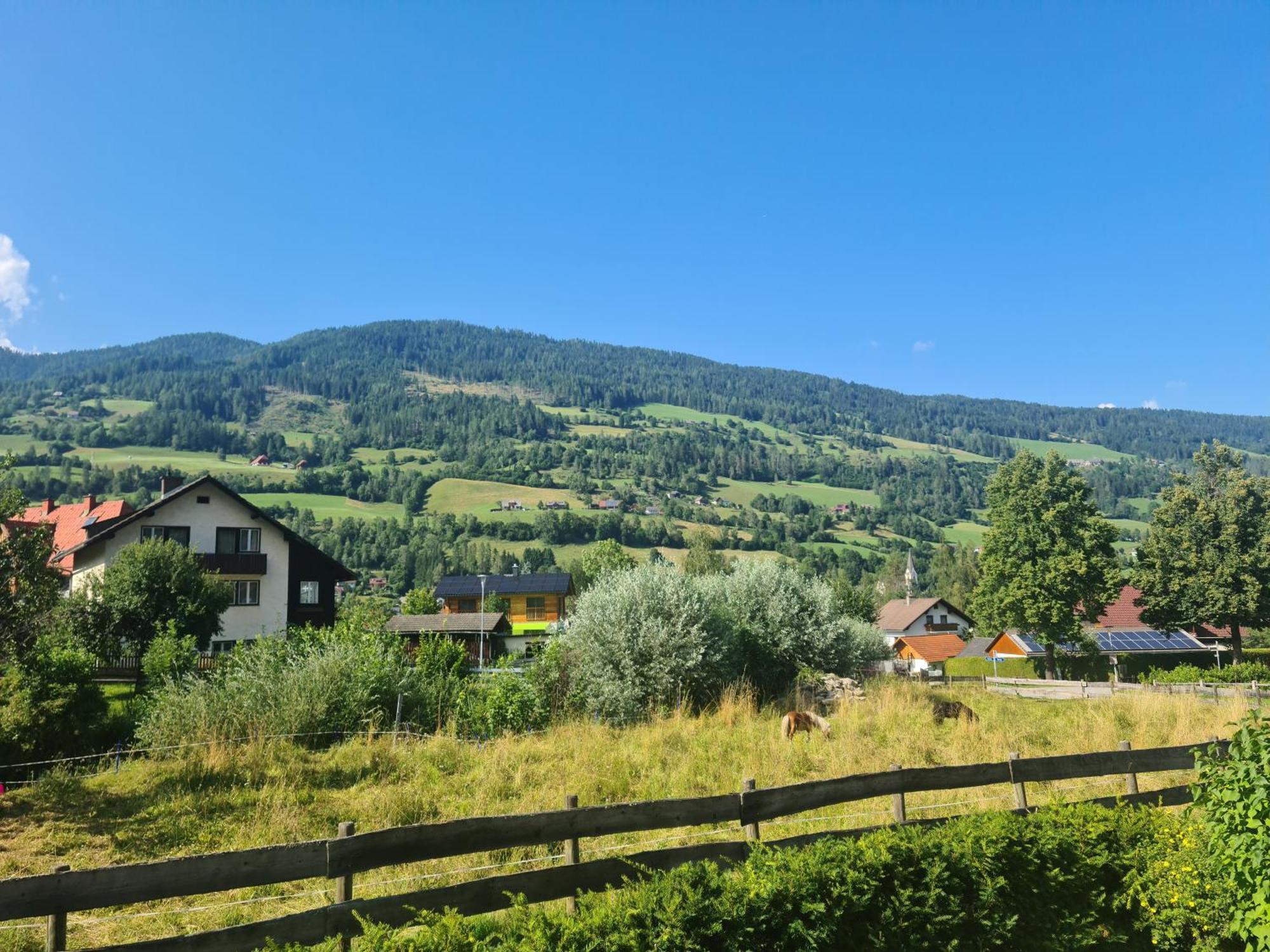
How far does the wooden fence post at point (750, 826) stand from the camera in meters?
6.54

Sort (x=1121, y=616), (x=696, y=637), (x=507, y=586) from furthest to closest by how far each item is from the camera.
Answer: (x=507, y=586) < (x=1121, y=616) < (x=696, y=637)

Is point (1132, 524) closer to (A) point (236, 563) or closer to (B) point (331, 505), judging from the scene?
A: (B) point (331, 505)

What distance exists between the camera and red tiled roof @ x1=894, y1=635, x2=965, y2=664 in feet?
264

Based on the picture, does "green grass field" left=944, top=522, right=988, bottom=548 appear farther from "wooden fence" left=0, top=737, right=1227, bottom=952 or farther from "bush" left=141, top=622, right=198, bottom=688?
"wooden fence" left=0, top=737, right=1227, bottom=952

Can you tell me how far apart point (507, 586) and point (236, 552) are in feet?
128

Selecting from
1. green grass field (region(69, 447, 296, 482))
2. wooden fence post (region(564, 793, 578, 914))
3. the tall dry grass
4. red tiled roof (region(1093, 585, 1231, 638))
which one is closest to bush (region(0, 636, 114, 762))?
the tall dry grass

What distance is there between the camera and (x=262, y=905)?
282 inches

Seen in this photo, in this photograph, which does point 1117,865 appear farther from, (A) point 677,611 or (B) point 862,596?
(B) point 862,596

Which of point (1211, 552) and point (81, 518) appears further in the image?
point (81, 518)

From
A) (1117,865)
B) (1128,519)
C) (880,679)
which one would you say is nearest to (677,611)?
(880,679)

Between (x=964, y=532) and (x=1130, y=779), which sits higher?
(x=1130, y=779)

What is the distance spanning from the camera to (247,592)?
46.6m

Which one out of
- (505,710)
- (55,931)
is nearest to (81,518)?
(505,710)

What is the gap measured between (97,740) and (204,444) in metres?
205
